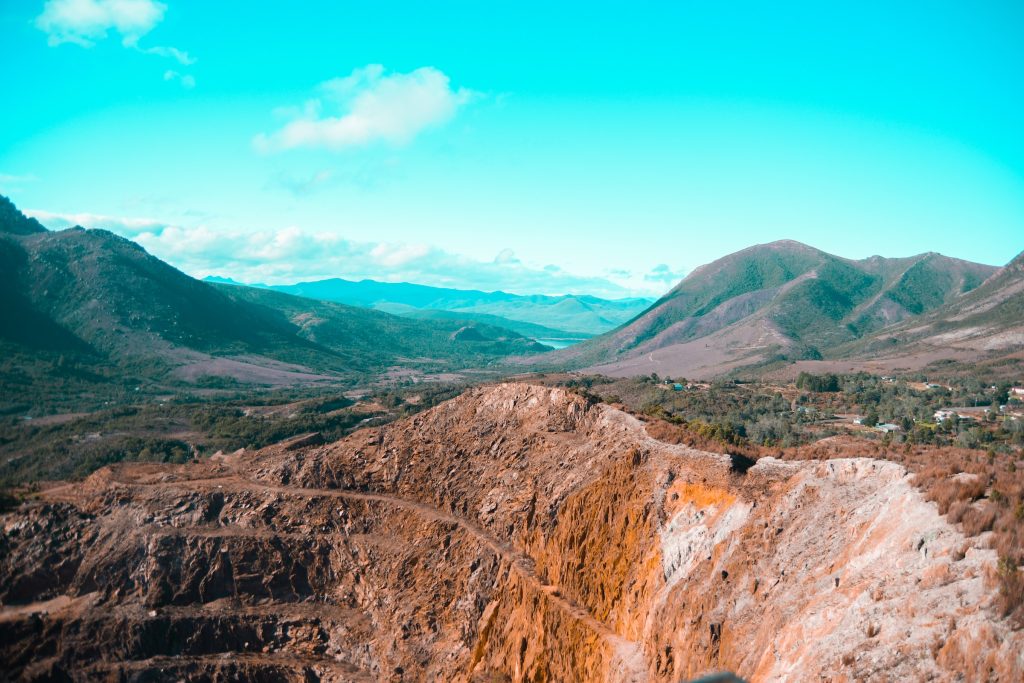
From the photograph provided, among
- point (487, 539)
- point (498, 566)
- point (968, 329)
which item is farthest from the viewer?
point (968, 329)

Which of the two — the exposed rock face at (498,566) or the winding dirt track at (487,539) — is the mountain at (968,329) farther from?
the winding dirt track at (487,539)

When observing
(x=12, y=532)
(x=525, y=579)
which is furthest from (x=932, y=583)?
(x=12, y=532)

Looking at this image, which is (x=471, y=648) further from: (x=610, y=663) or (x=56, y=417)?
(x=56, y=417)

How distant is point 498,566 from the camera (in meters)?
36.2

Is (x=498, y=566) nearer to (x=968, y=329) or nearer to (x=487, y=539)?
(x=487, y=539)

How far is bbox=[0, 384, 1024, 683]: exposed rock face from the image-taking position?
17.8 metres

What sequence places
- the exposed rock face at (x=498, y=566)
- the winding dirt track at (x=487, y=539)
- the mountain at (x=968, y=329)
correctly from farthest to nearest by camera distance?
the mountain at (x=968, y=329), the winding dirt track at (x=487, y=539), the exposed rock face at (x=498, y=566)

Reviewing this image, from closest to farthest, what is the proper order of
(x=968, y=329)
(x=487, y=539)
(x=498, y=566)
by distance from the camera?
(x=498, y=566), (x=487, y=539), (x=968, y=329)

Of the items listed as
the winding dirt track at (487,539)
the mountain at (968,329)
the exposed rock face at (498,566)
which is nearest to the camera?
the exposed rock face at (498,566)

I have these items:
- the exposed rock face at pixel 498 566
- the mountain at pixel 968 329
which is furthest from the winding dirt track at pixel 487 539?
the mountain at pixel 968 329

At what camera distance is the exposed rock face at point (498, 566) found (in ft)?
58.3

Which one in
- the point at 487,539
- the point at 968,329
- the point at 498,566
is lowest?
the point at 498,566

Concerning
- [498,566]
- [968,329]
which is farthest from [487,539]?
[968,329]

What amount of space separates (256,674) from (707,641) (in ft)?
97.2
